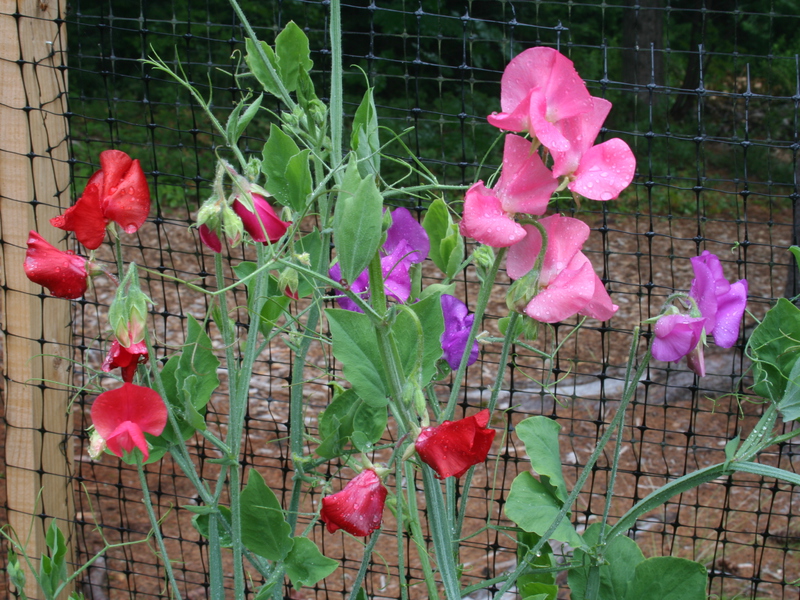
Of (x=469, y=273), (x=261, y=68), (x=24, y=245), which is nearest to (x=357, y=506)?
(x=261, y=68)

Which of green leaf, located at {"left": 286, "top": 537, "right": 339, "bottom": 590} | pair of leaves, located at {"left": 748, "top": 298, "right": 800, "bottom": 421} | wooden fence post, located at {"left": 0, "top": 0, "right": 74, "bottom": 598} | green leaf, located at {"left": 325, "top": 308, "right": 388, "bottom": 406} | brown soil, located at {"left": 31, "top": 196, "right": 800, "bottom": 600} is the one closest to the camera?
green leaf, located at {"left": 325, "top": 308, "right": 388, "bottom": 406}

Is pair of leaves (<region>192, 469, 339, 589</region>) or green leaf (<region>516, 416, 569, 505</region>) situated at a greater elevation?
green leaf (<region>516, 416, 569, 505</region>)

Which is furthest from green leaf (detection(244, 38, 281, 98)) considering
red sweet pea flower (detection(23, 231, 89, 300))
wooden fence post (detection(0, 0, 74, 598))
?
wooden fence post (detection(0, 0, 74, 598))

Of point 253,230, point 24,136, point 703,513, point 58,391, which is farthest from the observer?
point 703,513

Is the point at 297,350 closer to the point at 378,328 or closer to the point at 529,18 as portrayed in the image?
the point at 378,328

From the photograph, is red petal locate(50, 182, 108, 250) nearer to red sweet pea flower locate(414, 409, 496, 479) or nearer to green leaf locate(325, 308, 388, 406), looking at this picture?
green leaf locate(325, 308, 388, 406)

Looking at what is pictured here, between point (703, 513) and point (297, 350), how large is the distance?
1.78 meters

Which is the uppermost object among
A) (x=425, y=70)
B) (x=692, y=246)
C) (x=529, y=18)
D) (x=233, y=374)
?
(x=529, y=18)

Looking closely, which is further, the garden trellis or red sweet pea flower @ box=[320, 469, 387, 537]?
the garden trellis

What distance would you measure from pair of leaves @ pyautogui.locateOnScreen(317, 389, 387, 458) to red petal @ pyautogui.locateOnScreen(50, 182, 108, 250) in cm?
27

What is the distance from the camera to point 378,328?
498mm

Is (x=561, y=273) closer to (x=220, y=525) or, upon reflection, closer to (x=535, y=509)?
(x=535, y=509)

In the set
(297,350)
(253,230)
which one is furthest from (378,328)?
(297,350)

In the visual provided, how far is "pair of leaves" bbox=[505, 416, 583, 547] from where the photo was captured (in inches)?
28.0
